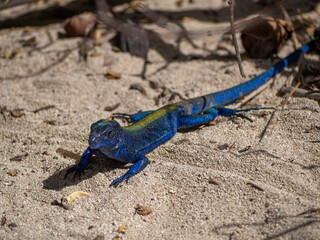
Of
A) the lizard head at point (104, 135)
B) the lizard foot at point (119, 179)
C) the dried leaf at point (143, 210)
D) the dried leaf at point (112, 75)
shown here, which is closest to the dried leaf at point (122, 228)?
the dried leaf at point (143, 210)

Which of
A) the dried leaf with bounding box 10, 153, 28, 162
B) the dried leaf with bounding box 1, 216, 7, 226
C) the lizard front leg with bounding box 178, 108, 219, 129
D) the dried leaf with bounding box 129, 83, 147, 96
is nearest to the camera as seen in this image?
the dried leaf with bounding box 1, 216, 7, 226

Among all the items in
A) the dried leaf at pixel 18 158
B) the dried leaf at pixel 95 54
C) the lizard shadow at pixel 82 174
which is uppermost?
the dried leaf at pixel 95 54

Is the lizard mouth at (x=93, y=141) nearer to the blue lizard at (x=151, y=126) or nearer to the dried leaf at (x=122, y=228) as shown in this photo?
the blue lizard at (x=151, y=126)

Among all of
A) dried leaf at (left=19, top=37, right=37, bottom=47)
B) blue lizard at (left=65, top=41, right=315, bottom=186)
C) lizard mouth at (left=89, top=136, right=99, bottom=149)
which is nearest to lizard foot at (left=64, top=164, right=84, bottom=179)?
blue lizard at (left=65, top=41, right=315, bottom=186)

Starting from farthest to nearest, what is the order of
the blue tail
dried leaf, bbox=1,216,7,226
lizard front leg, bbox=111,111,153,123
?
the blue tail < lizard front leg, bbox=111,111,153,123 < dried leaf, bbox=1,216,7,226

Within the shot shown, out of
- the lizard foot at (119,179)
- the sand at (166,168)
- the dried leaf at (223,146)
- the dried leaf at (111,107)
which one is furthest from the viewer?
the dried leaf at (111,107)

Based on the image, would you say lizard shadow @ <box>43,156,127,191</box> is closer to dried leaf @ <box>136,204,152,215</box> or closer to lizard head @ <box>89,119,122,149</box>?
lizard head @ <box>89,119,122,149</box>

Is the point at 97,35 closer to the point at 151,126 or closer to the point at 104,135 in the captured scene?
the point at 151,126

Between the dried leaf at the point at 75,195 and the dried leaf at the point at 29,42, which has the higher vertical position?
the dried leaf at the point at 29,42

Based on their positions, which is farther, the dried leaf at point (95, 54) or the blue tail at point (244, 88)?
the dried leaf at point (95, 54)
